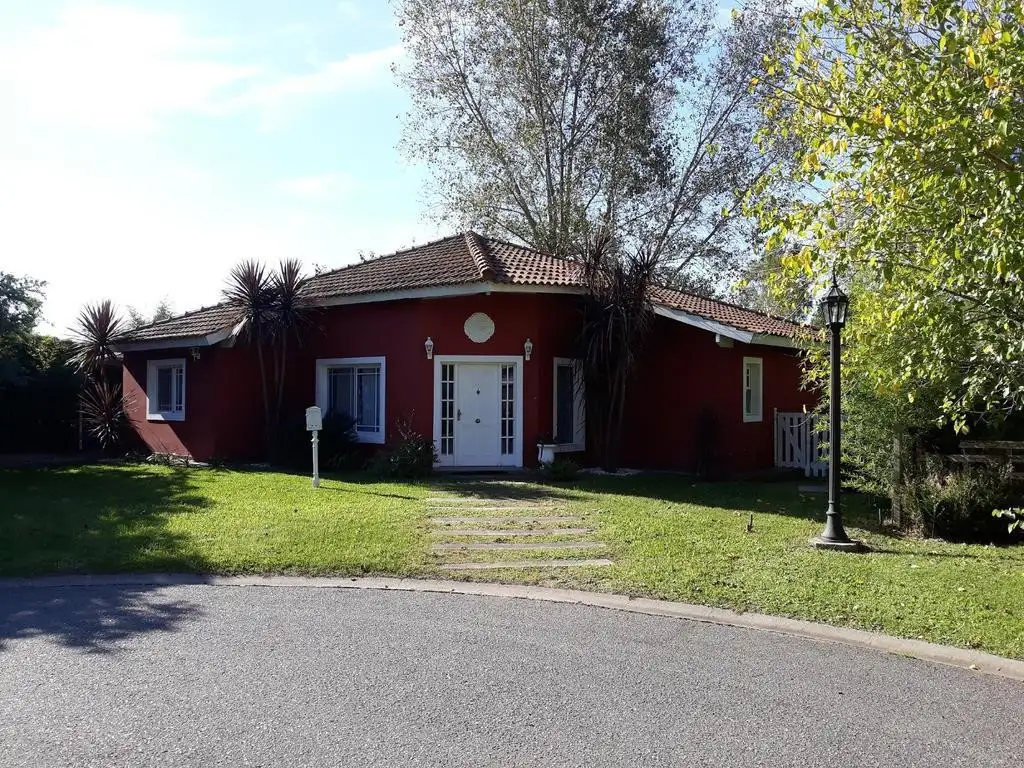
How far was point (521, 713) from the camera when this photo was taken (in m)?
4.64

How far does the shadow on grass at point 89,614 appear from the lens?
603 cm

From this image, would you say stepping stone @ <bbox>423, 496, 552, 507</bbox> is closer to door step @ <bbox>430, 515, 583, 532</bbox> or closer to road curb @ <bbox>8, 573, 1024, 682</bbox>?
door step @ <bbox>430, 515, 583, 532</bbox>

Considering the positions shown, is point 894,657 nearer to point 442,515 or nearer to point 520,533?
point 520,533

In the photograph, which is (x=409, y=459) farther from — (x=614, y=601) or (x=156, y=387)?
(x=614, y=601)

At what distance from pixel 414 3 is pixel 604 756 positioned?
25399 mm

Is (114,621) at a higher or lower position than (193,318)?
lower

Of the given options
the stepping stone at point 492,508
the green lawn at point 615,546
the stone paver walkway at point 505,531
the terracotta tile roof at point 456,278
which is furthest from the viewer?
the terracotta tile roof at point 456,278

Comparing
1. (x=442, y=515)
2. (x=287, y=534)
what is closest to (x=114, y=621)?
(x=287, y=534)

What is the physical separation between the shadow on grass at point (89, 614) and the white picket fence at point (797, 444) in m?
12.3

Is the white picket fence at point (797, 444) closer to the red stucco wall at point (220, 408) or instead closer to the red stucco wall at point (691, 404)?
the red stucco wall at point (691, 404)

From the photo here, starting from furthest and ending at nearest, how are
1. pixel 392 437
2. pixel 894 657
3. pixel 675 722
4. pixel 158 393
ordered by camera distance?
1. pixel 158 393
2. pixel 392 437
3. pixel 894 657
4. pixel 675 722

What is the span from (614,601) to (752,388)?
34.5ft

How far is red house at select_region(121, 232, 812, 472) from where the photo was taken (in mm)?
15508

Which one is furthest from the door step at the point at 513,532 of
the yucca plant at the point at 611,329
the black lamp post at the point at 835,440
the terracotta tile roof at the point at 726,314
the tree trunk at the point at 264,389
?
the tree trunk at the point at 264,389
